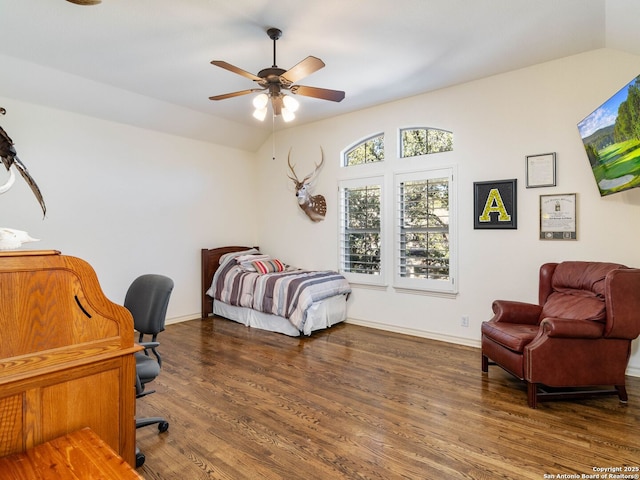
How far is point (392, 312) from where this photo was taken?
15.4ft

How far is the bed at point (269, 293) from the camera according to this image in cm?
444

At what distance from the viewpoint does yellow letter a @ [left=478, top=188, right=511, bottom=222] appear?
3.86m

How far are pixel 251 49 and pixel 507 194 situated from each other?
3020 millimetres

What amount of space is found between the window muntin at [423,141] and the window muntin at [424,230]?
30 cm

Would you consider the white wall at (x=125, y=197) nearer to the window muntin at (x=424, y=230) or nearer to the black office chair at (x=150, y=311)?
the black office chair at (x=150, y=311)

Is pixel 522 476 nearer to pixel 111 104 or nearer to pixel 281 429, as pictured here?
pixel 281 429

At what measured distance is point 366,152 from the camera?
506 cm

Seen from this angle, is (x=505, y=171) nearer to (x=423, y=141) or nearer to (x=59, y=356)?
(x=423, y=141)

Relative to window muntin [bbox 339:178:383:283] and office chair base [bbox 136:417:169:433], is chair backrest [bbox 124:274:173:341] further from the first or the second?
window muntin [bbox 339:178:383:283]

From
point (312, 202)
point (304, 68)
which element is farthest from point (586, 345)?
point (312, 202)

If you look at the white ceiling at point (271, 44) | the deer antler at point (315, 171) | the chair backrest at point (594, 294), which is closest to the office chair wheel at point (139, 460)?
the white ceiling at point (271, 44)

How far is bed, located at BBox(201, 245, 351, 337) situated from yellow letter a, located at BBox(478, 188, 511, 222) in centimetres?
203

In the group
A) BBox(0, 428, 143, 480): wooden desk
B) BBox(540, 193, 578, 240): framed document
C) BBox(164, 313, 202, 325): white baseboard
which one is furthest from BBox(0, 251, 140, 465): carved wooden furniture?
BBox(164, 313, 202, 325): white baseboard

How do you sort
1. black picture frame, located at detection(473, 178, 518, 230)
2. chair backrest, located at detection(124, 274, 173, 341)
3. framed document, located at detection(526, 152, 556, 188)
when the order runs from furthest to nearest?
black picture frame, located at detection(473, 178, 518, 230)
framed document, located at detection(526, 152, 556, 188)
chair backrest, located at detection(124, 274, 173, 341)
